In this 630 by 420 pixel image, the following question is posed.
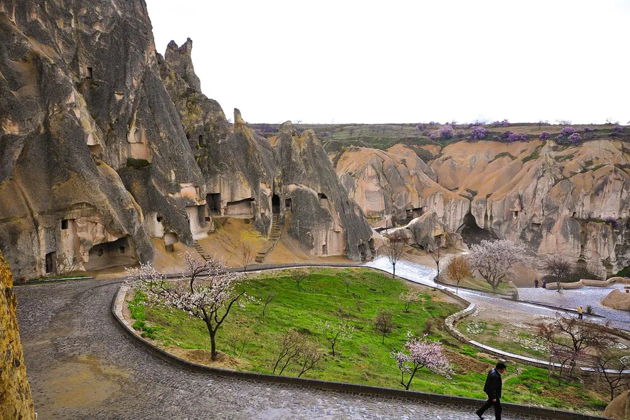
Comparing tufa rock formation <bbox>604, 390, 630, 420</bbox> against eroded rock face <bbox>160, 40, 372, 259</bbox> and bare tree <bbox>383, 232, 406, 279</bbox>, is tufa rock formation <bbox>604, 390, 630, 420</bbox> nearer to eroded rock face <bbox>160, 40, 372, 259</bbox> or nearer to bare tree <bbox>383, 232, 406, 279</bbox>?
eroded rock face <bbox>160, 40, 372, 259</bbox>

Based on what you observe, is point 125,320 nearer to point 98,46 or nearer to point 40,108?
point 40,108

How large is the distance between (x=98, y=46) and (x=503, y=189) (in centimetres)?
8816

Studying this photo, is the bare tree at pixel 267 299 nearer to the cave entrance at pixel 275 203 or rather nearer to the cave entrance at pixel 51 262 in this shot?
the cave entrance at pixel 51 262

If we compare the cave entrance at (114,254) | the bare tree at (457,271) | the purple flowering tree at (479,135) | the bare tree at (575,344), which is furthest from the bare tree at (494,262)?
the purple flowering tree at (479,135)

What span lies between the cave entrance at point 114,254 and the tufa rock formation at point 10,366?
1243 inches

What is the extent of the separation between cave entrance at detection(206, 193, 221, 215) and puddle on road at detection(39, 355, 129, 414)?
35.4m

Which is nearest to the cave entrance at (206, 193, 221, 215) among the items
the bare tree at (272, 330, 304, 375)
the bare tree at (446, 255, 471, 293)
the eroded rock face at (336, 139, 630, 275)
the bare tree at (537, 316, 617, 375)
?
the bare tree at (446, 255, 471, 293)

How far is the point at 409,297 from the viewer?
48.2 meters

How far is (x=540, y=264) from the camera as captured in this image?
77750mm

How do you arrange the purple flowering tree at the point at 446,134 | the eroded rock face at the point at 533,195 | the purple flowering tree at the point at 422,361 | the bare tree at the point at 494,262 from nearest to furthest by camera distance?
the purple flowering tree at the point at 422,361
the bare tree at the point at 494,262
the eroded rock face at the point at 533,195
the purple flowering tree at the point at 446,134

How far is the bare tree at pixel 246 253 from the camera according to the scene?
48.8 metres

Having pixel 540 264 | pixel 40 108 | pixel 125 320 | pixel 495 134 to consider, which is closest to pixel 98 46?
pixel 40 108

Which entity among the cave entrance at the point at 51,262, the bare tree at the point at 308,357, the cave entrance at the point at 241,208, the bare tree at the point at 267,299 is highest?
the cave entrance at the point at 241,208

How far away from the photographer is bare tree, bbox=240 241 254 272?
48.8 metres
